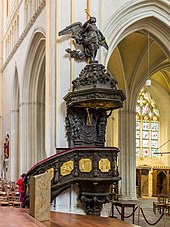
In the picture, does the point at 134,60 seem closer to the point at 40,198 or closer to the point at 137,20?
the point at 137,20

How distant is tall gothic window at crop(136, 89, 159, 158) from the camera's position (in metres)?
27.3

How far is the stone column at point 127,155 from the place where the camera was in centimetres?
2158

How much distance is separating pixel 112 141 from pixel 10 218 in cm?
1774

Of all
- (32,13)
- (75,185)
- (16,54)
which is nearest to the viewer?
(75,185)

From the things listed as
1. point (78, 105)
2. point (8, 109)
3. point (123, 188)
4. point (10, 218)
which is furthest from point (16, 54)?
point (10, 218)

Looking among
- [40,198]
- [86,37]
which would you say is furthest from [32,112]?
[40,198]

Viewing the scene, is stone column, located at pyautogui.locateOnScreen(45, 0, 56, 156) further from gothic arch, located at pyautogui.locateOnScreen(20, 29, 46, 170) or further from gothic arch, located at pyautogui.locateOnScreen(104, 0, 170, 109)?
gothic arch, located at pyautogui.locateOnScreen(20, 29, 46, 170)

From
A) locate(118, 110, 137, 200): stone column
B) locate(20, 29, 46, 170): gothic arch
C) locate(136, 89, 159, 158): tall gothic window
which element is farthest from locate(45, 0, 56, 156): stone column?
locate(136, 89, 159, 158): tall gothic window

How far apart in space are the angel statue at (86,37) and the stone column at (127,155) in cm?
900

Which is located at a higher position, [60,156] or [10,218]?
[60,156]

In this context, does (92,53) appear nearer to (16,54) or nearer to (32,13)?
(32,13)

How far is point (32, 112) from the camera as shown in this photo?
20.8m

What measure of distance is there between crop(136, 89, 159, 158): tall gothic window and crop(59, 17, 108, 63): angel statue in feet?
47.2

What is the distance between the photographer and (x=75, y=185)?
508 inches
